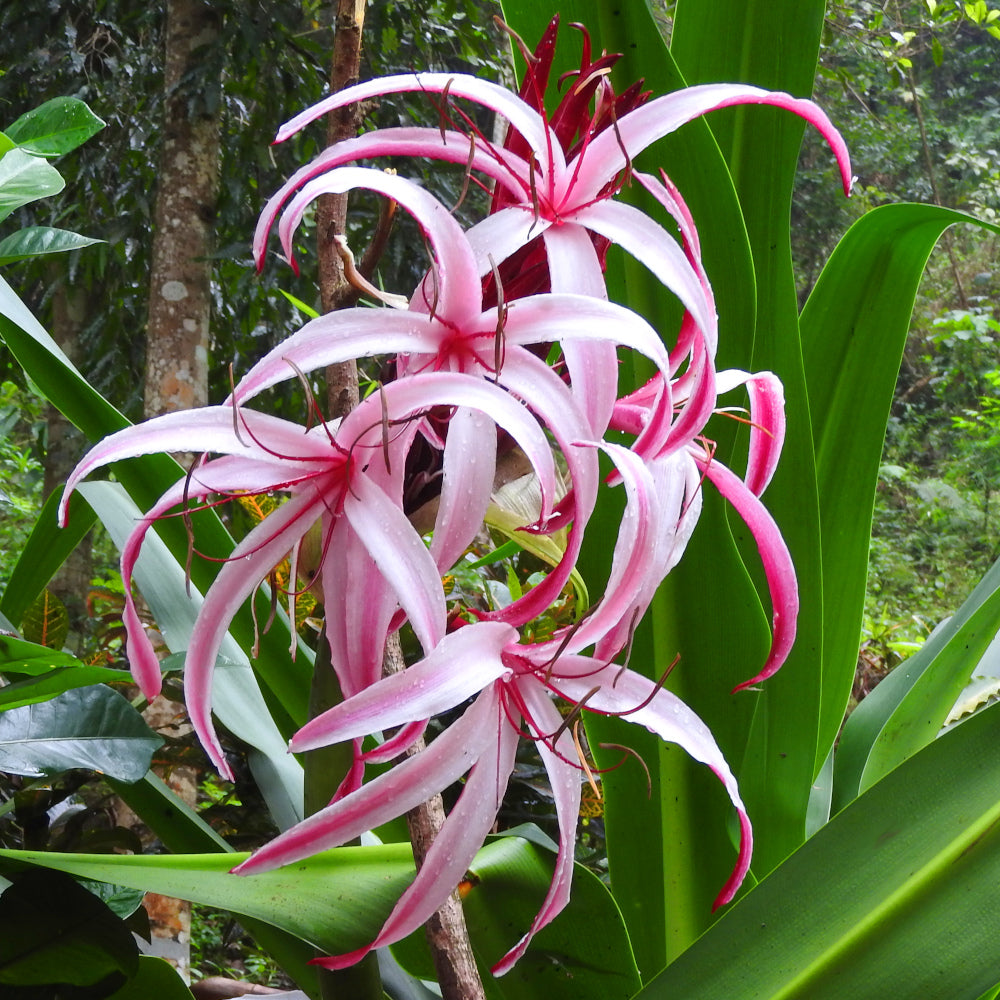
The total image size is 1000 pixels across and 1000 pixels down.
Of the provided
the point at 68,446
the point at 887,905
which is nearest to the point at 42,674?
the point at 887,905

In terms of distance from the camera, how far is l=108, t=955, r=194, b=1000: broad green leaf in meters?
0.43

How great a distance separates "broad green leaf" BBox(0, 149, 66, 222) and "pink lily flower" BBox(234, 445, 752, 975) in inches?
13.4

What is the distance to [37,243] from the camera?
1.59 ft

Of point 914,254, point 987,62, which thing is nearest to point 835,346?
point 914,254

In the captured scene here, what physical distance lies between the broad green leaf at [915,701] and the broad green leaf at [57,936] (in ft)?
1.31

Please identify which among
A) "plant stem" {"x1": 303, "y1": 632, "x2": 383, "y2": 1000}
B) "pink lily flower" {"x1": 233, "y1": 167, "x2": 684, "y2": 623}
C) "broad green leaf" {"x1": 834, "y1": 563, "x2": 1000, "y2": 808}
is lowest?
"broad green leaf" {"x1": 834, "y1": 563, "x2": 1000, "y2": 808}

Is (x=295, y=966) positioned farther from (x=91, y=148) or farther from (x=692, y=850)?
(x=91, y=148)

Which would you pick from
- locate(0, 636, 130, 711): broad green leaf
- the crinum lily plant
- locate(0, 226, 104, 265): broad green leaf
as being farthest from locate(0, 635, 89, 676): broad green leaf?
locate(0, 226, 104, 265): broad green leaf

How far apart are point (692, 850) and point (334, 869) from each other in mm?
209

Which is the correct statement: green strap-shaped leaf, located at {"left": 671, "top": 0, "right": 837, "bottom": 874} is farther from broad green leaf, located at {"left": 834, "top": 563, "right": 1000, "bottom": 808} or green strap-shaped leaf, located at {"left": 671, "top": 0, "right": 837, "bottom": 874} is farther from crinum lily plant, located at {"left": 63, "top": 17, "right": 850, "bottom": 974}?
crinum lily plant, located at {"left": 63, "top": 17, "right": 850, "bottom": 974}

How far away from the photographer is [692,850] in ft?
1.57

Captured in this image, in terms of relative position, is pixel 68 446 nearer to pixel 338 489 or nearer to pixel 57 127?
pixel 57 127

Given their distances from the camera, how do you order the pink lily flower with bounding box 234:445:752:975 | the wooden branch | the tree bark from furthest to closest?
the tree bark, the wooden branch, the pink lily flower with bounding box 234:445:752:975

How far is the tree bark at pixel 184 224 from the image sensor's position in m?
1.45
